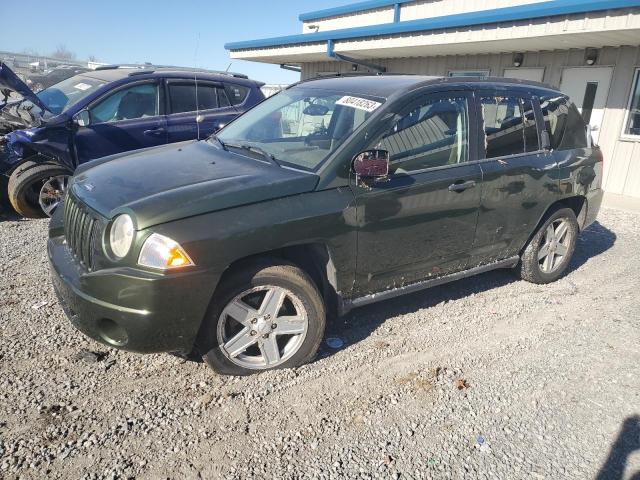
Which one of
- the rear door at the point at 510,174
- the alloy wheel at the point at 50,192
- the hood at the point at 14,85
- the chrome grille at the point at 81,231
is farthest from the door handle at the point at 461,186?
the hood at the point at 14,85

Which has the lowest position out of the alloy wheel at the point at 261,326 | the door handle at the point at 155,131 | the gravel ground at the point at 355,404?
the gravel ground at the point at 355,404

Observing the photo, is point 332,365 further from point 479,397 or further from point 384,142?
Answer: point 384,142

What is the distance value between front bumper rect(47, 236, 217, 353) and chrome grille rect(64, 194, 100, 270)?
119 mm

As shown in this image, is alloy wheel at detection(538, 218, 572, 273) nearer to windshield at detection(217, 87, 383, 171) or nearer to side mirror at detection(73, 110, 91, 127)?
windshield at detection(217, 87, 383, 171)

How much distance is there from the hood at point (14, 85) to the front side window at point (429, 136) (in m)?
5.16

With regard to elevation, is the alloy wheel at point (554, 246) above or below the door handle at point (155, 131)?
below

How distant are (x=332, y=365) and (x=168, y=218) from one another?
1498mm

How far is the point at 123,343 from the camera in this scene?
2703 millimetres

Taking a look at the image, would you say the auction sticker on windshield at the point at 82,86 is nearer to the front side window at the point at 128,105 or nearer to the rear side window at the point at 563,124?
the front side window at the point at 128,105

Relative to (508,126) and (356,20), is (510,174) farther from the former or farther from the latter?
(356,20)

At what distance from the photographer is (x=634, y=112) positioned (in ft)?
28.9

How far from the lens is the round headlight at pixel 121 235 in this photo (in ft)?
8.63

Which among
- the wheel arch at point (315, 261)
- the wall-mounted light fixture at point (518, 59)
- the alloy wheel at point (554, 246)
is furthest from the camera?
the wall-mounted light fixture at point (518, 59)

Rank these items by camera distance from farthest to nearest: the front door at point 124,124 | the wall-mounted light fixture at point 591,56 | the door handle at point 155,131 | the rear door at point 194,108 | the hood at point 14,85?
the wall-mounted light fixture at point 591,56 < the rear door at point 194,108 < the door handle at point 155,131 < the front door at point 124,124 < the hood at point 14,85
